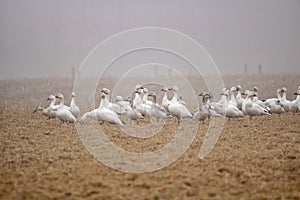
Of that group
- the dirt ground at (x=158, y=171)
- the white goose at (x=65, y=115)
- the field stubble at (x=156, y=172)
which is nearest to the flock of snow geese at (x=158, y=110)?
the white goose at (x=65, y=115)

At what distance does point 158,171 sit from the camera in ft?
27.8

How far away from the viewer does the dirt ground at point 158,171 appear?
283 inches

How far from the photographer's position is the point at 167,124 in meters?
14.3

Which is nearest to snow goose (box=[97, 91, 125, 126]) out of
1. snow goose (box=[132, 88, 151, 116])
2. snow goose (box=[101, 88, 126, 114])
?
snow goose (box=[101, 88, 126, 114])

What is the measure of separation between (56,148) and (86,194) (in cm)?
365

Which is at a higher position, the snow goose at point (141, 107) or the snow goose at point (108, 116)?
the snow goose at point (141, 107)

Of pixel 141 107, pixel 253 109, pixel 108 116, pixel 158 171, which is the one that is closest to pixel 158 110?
pixel 141 107

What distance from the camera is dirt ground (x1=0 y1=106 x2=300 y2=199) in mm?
7188

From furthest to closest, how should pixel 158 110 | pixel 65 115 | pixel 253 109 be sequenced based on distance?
pixel 253 109
pixel 158 110
pixel 65 115

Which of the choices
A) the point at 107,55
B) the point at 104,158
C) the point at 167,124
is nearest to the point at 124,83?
the point at 107,55

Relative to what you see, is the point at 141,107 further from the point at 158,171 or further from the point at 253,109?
the point at 158,171

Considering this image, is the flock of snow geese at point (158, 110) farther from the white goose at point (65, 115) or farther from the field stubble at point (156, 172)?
the field stubble at point (156, 172)

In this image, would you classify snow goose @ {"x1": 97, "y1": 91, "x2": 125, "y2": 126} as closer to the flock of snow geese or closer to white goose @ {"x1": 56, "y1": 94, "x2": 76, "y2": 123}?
the flock of snow geese

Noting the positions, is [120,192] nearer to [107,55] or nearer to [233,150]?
[233,150]
